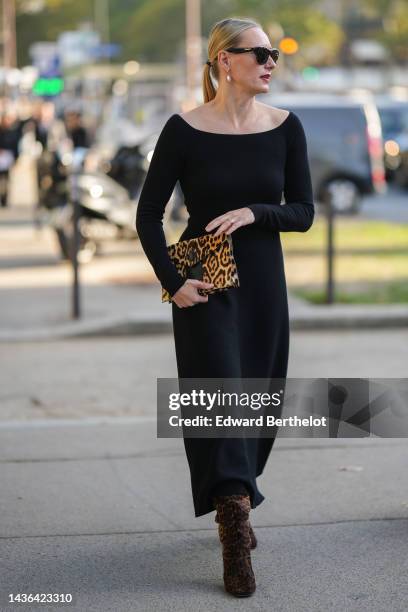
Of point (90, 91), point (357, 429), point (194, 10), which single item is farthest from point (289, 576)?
point (90, 91)

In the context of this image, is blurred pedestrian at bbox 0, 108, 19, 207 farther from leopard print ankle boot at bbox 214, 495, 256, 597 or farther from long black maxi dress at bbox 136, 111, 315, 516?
leopard print ankle boot at bbox 214, 495, 256, 597

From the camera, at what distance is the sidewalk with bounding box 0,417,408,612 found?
14.8ft

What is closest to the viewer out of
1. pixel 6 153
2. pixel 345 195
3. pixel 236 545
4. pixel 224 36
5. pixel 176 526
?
pixel 236 545

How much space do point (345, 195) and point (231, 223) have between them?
19.4 meters

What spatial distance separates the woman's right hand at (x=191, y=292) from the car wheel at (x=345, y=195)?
1912cm

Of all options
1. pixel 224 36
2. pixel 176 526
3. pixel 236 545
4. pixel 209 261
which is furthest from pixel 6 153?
pixel 236 545

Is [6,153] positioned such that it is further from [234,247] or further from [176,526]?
[234,247]

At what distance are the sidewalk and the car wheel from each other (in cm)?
1667

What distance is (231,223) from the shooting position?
4.46m

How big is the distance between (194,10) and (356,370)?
134ft

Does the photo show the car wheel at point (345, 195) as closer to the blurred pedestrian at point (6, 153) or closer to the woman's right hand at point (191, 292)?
the blurred pedestrian at point (6, 153)

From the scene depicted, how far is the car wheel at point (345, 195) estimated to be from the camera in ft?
77.4

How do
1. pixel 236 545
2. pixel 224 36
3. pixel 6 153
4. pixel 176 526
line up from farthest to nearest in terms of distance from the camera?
pixel 6 153 → pixel 176 526 → pixel 224 36 → pixel 236 545

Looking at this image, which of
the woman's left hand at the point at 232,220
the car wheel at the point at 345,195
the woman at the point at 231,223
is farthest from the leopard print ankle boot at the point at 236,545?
the car wheel at the point at 345,195
